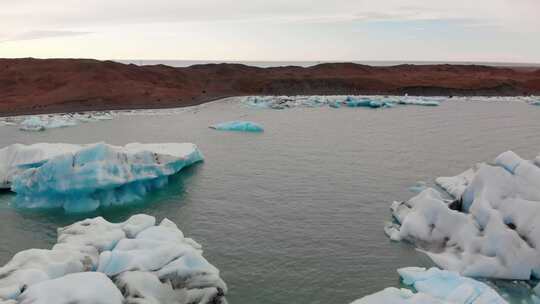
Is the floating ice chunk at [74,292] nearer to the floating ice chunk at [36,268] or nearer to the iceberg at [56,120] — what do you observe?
the floating ice chunk at [36,268]

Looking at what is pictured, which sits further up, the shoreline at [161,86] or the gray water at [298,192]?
the shoreline at [161,86]

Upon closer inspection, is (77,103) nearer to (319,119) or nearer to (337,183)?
(319,119)

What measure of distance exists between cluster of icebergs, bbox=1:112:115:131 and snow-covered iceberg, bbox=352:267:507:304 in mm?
32384

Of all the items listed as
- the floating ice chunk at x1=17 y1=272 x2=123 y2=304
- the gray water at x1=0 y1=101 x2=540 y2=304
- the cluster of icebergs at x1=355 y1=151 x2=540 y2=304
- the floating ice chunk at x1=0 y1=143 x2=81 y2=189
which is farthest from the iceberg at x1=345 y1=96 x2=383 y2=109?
the floating ice chunk at x1=17 y1=272 x2=123 y2=304

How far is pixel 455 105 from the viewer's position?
57.3m

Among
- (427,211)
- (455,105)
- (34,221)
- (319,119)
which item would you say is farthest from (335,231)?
(455,105)

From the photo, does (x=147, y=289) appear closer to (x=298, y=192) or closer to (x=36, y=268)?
(x=36, y=268)

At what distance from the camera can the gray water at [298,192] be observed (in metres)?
13.7

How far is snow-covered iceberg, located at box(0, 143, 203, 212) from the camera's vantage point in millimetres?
18438

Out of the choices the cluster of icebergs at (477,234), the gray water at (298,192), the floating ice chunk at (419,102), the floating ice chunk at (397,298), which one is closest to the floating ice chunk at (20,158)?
the gray water at (298,192)

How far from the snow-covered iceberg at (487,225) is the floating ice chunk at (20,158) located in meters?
14.2

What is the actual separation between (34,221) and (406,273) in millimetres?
12872

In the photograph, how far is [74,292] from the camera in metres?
9.56

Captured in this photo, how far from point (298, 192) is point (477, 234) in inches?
314
